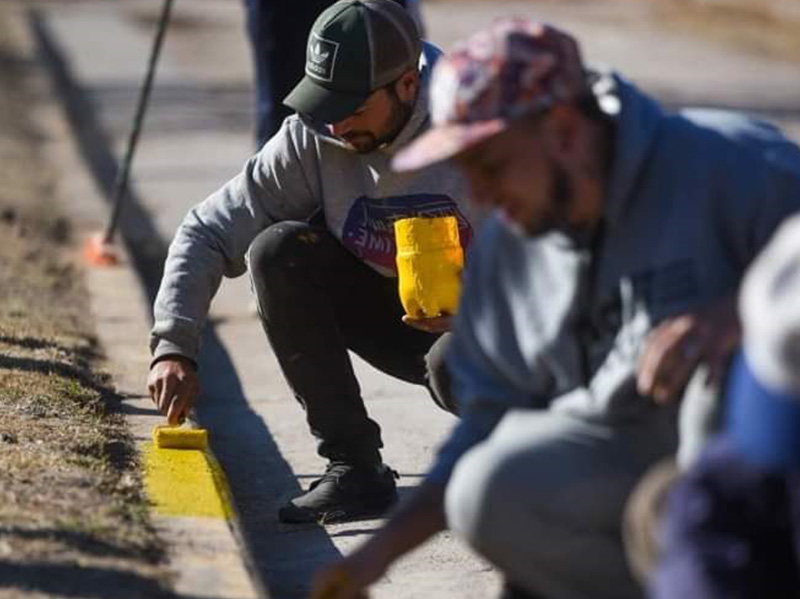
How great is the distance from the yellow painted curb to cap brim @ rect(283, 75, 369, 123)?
98 centimetres

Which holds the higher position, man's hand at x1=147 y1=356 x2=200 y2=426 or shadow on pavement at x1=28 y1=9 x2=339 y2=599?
man's hand at x1=147 y1=356 x2=200 y2=426

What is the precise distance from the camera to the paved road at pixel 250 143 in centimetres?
588

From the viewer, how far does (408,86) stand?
5.83 m

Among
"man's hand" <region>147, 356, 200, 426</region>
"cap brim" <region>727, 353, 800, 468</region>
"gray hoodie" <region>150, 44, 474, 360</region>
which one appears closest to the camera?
"cap brim" <region>727, 353, 800, 468</region>

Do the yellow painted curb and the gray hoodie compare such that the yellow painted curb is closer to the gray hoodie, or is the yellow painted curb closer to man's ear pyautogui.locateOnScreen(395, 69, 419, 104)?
the gray hoodie

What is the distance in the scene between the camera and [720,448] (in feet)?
11.2

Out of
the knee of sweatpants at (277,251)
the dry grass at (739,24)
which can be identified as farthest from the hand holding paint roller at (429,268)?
the dry grass at (739,24)

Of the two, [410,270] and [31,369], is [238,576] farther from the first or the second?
[31,369]

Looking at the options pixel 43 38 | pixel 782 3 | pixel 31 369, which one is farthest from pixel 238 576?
pixel 782 3

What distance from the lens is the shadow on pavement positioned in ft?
18.4

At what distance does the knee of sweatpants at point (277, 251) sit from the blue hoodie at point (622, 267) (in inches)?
69.7

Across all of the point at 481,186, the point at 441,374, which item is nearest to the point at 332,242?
the point at 441,374

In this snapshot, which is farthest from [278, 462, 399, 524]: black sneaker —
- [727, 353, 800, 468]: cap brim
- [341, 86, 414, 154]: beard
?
[727, 353, 800, 468]: cap brim

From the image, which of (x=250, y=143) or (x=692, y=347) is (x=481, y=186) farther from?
(x=250, y=143)
